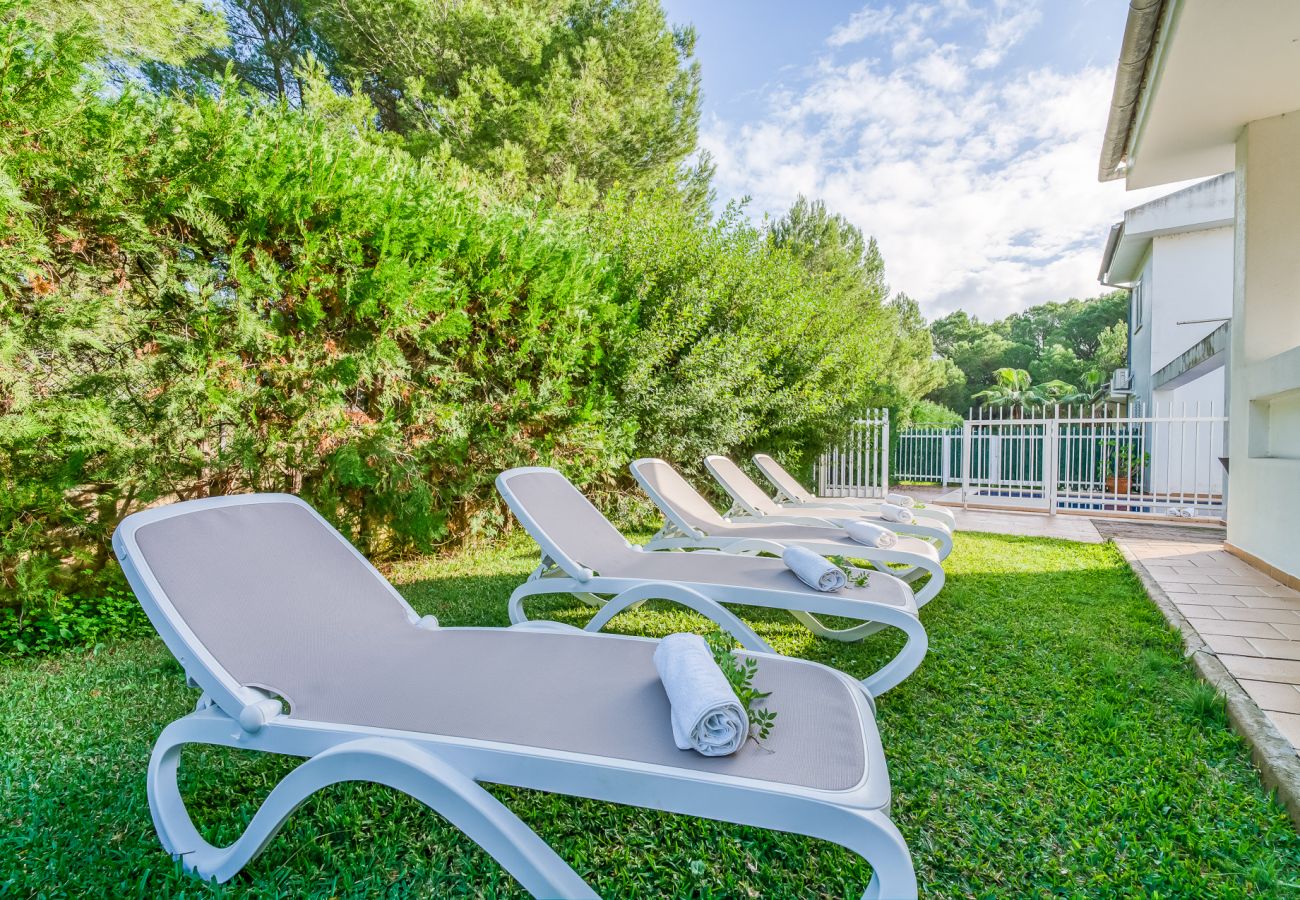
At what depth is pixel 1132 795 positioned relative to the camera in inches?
78.4

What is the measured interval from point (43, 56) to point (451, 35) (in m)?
10.2

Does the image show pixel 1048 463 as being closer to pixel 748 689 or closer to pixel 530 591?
pixel 530 591

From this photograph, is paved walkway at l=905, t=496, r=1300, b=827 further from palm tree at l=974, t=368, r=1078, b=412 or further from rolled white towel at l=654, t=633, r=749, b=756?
palm tree at l=974, t=368, r=1078, b=412

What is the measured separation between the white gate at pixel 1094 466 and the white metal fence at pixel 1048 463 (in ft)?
0.06

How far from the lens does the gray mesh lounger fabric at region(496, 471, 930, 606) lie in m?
2.96

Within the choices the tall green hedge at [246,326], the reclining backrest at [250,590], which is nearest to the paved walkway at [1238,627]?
the reclining backrest at [250,590]

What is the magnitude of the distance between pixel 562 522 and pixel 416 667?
1.63 m

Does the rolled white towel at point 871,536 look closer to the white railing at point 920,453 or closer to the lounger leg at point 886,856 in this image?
the lounger leg at point 886,856

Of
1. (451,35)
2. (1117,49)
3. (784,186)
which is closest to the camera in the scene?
(1117,49)

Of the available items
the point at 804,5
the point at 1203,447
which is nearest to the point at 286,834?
the point at 804,5

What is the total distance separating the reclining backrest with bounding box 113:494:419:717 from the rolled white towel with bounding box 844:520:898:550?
9.55 feet

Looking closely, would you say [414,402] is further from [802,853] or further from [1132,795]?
[1132,795]

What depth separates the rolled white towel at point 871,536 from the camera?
398 cm

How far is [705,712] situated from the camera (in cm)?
144
